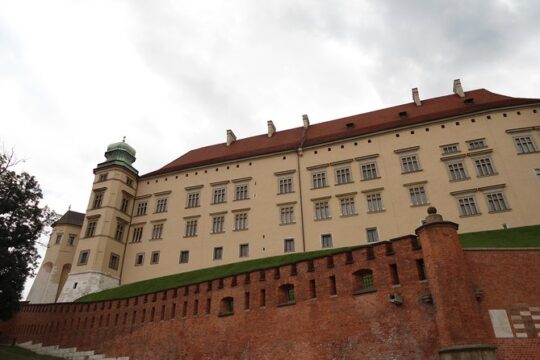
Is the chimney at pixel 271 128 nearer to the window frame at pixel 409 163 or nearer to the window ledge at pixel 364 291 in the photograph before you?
the window frame at pixel 409 163

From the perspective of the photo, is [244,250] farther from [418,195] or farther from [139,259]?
[418,195]

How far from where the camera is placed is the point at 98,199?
1529 inches

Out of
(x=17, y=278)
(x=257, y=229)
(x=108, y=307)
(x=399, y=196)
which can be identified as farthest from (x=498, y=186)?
(x=17, y=278)

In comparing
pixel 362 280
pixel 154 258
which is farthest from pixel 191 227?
pixel 362 280

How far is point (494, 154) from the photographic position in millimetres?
29906

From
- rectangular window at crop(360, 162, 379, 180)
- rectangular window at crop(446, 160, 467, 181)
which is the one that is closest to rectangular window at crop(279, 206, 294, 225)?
rectangular window at crop(360, 162, 379, 180)

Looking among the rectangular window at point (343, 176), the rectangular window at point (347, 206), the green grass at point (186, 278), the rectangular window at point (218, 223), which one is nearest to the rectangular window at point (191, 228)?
the rectangular window at point (218, 223)

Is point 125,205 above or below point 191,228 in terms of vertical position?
above

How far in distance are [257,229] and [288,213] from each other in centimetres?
308

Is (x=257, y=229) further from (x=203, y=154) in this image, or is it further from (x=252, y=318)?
(x=252, y=318)

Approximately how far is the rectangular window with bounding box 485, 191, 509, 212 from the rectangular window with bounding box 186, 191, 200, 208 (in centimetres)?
2482

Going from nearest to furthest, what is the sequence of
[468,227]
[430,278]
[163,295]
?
1. [430,278]
2. [163,295]
3. [468,227]

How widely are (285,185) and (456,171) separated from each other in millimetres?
14238

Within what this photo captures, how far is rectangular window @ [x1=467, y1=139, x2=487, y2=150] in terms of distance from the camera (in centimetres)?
3062
